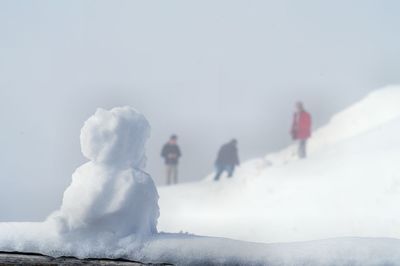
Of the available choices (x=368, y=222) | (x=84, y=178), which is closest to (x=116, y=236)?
(x=84, y=178)

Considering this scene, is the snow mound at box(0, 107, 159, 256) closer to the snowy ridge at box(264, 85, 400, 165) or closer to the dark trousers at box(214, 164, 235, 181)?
the dark trousers at box(214, 164, 235, 181)

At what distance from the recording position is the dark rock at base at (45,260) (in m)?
2.48

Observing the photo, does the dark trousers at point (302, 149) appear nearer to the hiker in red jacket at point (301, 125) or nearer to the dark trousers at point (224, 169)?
the hiker in red jacket at point (301, 125)

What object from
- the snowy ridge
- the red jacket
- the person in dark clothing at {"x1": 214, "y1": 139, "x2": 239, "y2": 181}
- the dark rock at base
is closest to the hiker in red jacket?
the red jacket

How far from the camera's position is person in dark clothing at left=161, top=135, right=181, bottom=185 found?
492 inches

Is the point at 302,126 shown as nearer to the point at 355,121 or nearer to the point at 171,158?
the point at 171,158

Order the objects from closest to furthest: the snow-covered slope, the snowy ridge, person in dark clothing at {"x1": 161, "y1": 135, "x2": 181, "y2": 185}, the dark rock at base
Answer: the dark rock at base → the snow-covered slope → person in dark clothing at {"x1": 161, "y1": 135, "x2": 181, "y2": 185} → the snowy ridge

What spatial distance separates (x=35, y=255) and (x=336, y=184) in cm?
929

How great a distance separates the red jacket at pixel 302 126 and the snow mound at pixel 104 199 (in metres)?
8.84

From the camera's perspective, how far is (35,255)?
2.54m

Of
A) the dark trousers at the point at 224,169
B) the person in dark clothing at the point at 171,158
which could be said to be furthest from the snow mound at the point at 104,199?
the dark trousers at the point at 224,169

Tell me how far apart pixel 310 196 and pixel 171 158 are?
3830 millimetres

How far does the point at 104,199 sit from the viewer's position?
2715mm

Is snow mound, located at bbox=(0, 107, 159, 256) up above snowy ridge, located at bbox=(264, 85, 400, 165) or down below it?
below
